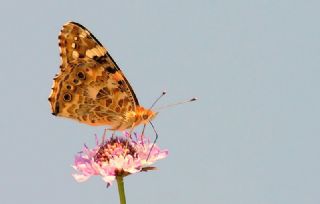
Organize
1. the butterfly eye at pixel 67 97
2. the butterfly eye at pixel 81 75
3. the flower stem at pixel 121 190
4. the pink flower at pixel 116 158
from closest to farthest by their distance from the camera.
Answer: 1. the flower stem at pixel 121 190
2. the pink flower at pixel 116 158
3. the butterfly eye at pixel 67 97
4. the butterfly eye at pixel 81 75

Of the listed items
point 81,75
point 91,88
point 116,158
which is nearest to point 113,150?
point 116,158

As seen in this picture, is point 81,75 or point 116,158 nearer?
point 116,158

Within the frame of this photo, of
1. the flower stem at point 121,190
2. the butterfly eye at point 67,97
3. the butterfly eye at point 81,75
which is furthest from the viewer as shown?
the butterfly eye at point 81,75

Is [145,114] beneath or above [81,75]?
beneath

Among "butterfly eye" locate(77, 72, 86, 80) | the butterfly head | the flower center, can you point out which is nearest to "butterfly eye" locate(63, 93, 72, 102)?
"butterfly eye" locate(77, 72, 86, 80)

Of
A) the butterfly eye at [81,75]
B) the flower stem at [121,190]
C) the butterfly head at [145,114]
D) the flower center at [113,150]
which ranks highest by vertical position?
the butterfly eye at [81,75]

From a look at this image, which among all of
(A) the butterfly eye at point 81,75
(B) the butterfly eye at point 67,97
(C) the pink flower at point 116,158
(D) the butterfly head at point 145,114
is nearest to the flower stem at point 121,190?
(C) the pink flower at point 116,158

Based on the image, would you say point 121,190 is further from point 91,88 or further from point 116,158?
point 91,88

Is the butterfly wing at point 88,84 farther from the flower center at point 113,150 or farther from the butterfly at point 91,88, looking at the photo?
the flower center at point 113,150
